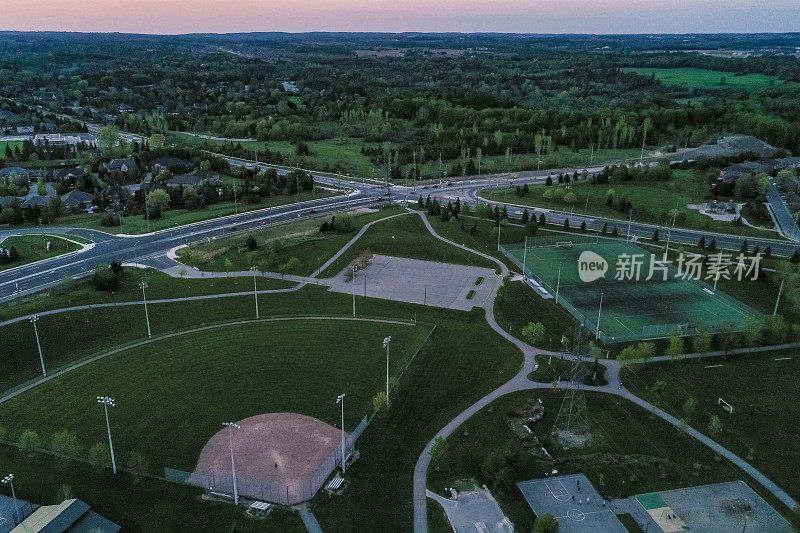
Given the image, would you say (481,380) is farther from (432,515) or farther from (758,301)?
(758,301)

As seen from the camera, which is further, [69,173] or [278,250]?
[69,173]

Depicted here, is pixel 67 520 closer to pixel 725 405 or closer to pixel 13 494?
pixel 13 494

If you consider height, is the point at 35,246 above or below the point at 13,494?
below

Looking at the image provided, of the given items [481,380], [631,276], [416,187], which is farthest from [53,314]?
[416,187]

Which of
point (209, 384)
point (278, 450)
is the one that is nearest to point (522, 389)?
point (278, 450)

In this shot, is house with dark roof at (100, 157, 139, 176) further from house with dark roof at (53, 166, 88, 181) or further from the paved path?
the paved path

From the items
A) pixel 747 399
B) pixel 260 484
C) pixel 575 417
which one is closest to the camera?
pixel 260 484

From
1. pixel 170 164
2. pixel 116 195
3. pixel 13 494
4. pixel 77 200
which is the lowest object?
pixel 13 494
